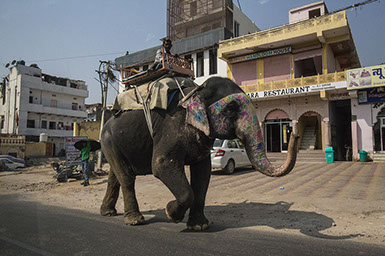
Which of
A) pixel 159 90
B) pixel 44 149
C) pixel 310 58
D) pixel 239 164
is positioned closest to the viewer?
pixel 159 90

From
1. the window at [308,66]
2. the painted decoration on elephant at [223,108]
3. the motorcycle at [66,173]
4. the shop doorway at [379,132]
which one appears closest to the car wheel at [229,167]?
the motorcycle at [66,173]

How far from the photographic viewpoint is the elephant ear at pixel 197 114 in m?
3.84

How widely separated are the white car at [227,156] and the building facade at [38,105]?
118 feet

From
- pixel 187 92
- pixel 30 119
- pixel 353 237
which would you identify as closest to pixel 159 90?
pixel 187 92

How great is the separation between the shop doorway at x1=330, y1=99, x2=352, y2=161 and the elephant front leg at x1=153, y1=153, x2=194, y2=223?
20114mm

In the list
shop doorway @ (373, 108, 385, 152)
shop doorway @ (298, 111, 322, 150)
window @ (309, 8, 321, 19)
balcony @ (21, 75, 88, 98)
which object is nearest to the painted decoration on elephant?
shop doorway @ (373, 108, 385, 152)

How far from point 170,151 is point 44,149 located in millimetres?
35422

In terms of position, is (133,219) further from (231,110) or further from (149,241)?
(231,110)

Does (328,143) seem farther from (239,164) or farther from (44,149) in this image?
(44,149)

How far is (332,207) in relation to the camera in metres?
5.70

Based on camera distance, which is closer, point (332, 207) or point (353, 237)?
point (353, 237)

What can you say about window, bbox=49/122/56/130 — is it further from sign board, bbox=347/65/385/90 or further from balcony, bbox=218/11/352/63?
sign board, bbox=347/65/385/90

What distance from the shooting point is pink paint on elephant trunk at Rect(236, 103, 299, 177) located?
130 inches

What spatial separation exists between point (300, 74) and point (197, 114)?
Answer: 2142 centimetres
